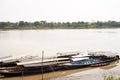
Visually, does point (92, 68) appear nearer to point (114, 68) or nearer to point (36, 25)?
point (114, 68)

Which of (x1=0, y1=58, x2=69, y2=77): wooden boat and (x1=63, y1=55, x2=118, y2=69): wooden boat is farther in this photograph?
(x1=63, y1=55, x2=118, y2=69): wooden boat

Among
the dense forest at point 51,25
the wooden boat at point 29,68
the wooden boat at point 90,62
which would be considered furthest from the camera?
the dense forest at point 51,25

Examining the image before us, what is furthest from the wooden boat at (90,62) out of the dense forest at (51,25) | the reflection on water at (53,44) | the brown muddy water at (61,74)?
the dense forest at (51,25)

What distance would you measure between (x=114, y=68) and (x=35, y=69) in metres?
6.49

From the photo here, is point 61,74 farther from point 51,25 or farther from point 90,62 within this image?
point 51,25

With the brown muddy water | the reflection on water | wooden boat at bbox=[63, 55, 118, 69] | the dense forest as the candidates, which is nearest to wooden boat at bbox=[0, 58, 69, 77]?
the brown muddy water

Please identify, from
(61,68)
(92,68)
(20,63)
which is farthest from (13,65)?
(92,68)

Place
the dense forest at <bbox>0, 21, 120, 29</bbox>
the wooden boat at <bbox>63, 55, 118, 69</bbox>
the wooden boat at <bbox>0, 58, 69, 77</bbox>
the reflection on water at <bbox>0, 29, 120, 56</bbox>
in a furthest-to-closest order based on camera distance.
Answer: the dense forest at <bbox>0, 21, 120, 29</bbox>, the reflection on water at <bbox>0, 29, 120, 56</bbox>, the wooden boat at <bbox>63, 55, 118, 69</bbox>, the wooden boat at <bbox>0, 58, 69, 77</bbox>

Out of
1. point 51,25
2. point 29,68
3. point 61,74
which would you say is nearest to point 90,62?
point 61,74

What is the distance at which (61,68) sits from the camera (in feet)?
55.8

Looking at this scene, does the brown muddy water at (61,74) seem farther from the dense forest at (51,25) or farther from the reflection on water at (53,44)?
the dense forest at (51,25)

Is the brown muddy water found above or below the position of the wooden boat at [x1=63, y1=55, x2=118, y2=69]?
below

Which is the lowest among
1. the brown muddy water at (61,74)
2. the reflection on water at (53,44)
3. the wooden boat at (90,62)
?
the reflection on water at (53,44)

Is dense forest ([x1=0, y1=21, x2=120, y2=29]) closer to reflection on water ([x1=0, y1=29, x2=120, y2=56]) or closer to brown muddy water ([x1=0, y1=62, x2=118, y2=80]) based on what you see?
reflection on water ([x1=0, y1=29, x2=120, y2=56])
